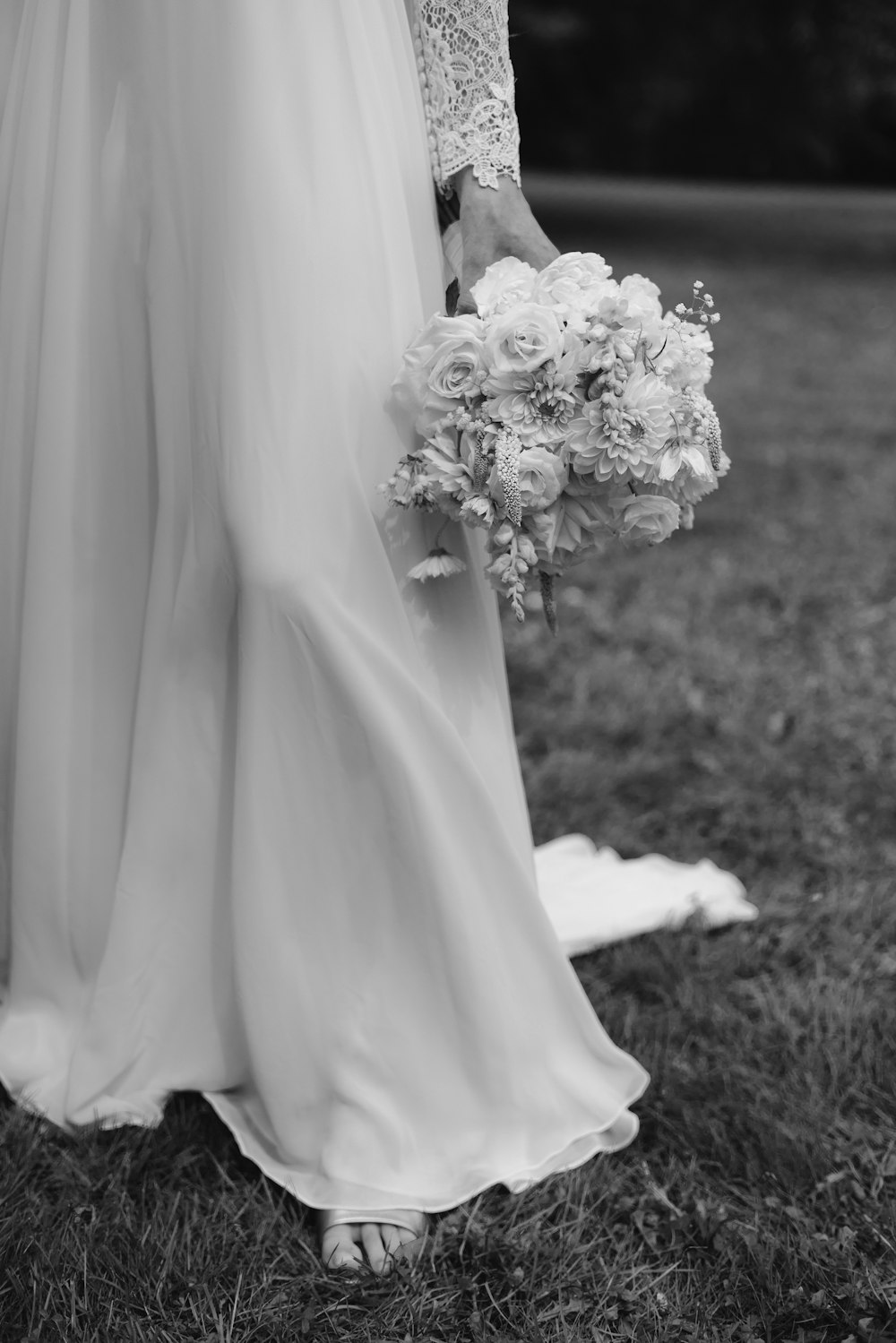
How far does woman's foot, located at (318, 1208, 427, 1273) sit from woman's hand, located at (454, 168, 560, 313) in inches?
53.0

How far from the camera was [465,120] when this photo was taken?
209 centimetres

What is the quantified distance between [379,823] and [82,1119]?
73 cm

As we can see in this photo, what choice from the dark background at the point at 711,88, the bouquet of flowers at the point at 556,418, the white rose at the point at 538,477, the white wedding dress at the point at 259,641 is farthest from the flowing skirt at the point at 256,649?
the dark background at the point at 711,88

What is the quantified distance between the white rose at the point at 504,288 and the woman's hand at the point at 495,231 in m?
0.14

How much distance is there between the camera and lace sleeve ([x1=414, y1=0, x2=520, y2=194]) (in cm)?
206

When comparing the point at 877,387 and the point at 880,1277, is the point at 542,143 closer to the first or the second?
the point at 877,387

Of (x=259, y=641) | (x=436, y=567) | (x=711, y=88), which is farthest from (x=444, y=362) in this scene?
(x=711, y=88)

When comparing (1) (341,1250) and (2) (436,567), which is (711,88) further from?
(1) (341,1250)

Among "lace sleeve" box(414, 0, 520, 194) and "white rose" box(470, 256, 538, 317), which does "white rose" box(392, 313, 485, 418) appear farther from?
"lace sleeve" box(414, 0, 520, 194)

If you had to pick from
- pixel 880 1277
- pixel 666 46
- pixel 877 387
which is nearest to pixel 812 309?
pixel 877 387

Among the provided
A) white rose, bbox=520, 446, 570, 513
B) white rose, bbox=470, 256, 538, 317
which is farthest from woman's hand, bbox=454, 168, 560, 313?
white rose, bbox=520, 446, 570, 513

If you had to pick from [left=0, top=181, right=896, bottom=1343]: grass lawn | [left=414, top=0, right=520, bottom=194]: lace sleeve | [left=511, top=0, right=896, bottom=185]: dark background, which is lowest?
[left=0, top=181, right=896, bottom=1343]: grass lawn

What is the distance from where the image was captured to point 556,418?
184 cm

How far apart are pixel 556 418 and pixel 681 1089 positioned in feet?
4.04
